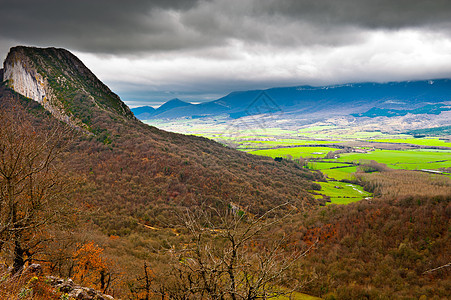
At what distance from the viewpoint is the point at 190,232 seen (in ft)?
33.1

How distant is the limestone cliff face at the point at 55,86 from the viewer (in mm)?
79438

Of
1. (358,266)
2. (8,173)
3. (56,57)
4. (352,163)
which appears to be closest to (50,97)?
(56,57)

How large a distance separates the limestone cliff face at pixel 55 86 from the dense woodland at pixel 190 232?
5768 millimetres

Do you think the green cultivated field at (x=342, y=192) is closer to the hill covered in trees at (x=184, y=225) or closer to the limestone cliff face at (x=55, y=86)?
the hill covered in trees at (x=184, y=225)

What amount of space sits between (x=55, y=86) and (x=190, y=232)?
104 m

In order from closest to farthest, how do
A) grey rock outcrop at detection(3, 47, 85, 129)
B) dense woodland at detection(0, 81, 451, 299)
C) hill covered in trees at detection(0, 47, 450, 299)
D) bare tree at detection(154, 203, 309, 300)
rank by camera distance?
bare tree at detection(154, 203, 309, 300) < hill covered in trees at detection(0, 47, 450, 299) < dense woodland at detection(0, 81, 451, 299) < grey rock outcrop at detection(3, 47, 85, 129)

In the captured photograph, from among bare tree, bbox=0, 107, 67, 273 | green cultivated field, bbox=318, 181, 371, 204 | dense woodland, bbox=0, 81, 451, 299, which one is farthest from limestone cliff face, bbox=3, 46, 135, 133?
green cultivated field, bbox=318, 181, 371, 204

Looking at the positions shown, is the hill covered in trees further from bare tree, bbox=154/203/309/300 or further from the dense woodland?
the dense woodland

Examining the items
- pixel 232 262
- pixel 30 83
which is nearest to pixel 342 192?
pixel 232 262

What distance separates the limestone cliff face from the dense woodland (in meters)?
5.77

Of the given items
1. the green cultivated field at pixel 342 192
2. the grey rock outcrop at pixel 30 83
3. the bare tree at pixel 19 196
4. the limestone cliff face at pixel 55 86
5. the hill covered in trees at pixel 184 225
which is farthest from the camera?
the green cultivated field at pixel 342 192

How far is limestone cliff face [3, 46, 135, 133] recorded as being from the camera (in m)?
79.4

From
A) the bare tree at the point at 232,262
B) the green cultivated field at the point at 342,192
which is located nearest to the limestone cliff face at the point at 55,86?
the bare tree at the point at 232,262

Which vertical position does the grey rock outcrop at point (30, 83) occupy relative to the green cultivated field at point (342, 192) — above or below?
above
